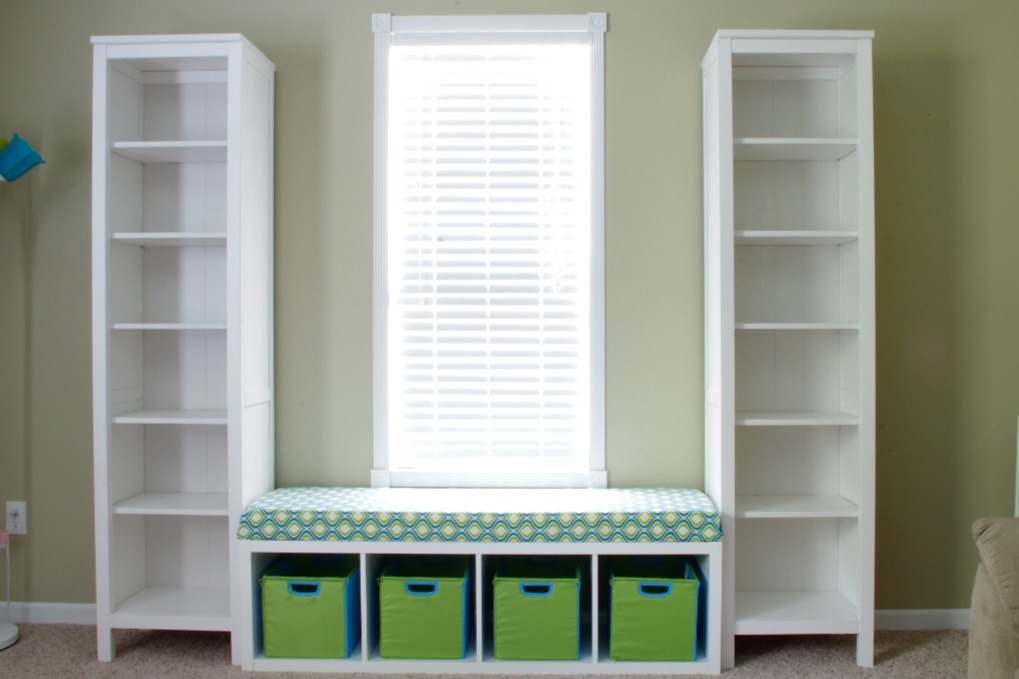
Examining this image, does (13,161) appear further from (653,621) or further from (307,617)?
(653,621)

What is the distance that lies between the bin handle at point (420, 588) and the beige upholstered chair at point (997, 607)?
1.57 m

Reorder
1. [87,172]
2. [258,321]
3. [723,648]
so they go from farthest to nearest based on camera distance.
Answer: [87,172], [258,321], [723,648]

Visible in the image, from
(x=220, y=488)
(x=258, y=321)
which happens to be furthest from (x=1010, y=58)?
(x=220, y=488)

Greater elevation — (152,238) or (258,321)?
(152,238)

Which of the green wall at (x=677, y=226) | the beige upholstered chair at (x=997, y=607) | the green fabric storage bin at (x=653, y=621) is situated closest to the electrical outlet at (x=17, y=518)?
the green wall at (x=677, y=226)

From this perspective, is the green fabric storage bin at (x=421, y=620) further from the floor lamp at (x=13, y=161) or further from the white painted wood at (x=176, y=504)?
the floor lamp at (x=13, y=161)

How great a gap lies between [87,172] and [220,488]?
4.48 ft

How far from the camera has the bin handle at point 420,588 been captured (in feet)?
8.11

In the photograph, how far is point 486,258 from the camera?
2.83 meters

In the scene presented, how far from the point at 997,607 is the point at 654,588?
111 centimetres

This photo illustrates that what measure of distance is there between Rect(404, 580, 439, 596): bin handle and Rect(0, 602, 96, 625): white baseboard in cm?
136

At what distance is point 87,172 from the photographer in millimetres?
2877

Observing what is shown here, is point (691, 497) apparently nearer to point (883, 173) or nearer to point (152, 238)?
point (883, 173)

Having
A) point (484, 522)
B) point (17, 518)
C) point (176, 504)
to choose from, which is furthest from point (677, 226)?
point (17, 518)
